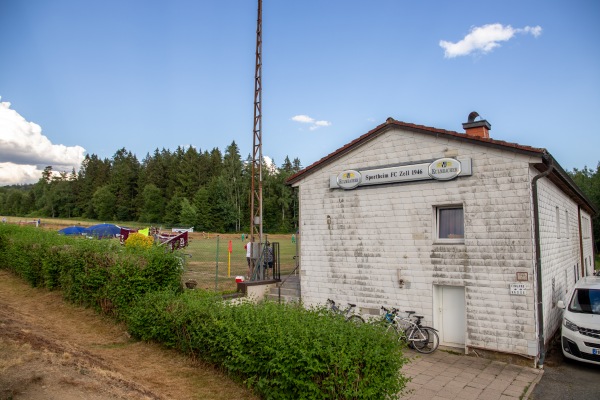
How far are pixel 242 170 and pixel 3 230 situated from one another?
66.1 meters

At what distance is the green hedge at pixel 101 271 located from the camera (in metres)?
9.46

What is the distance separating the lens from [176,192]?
8338 centimetres

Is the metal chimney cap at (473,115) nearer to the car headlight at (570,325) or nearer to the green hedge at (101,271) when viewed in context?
the car headlight at (570,325)

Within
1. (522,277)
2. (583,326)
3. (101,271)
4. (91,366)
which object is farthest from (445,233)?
(101,271)

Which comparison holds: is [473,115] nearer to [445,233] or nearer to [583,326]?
[445,233]

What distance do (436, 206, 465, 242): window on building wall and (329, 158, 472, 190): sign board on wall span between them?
89cm

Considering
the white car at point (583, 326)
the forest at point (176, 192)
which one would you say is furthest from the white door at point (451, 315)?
the forest at point (176, 192)

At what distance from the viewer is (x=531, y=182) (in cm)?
924

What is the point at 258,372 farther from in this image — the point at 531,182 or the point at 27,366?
the point at 531,182

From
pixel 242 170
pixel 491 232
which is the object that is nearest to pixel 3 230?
pixel 491 232

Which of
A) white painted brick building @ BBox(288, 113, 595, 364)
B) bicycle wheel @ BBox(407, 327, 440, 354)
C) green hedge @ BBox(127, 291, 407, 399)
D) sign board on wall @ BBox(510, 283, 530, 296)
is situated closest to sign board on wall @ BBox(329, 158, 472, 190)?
white painted brick building @ BBox(288, 113, 595, 364)

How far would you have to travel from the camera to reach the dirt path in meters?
4.96

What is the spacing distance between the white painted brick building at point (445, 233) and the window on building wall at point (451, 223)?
26 millimetres

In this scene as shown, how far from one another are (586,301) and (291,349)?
818cm
